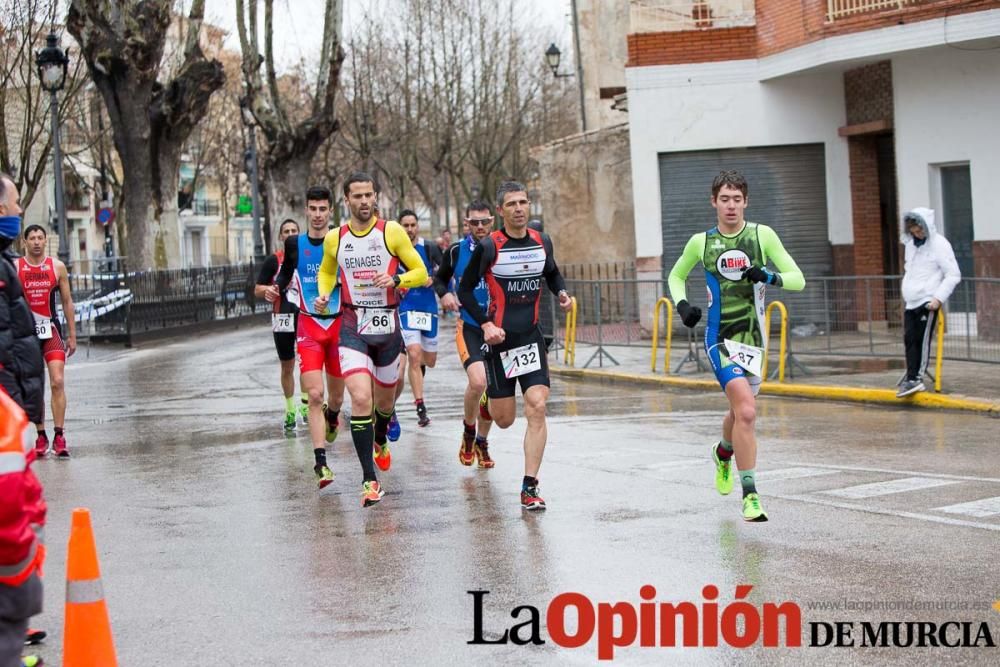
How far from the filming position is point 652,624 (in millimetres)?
6422

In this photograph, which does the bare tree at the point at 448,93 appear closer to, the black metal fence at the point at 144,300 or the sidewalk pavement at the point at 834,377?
the black metal fence at the point at 144,300

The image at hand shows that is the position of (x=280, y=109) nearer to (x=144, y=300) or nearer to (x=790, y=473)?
(x=144, y=300)

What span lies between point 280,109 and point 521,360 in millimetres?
29900

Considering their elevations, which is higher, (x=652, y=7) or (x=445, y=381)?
(x=652, y=7)

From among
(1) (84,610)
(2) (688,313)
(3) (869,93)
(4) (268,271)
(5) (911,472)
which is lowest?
(5) (911,472)

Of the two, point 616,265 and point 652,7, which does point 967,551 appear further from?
point 616,265

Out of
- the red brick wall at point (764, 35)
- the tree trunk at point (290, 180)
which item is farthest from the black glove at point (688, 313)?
the tree trunk at point (290, 180)

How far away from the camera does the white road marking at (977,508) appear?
868cm

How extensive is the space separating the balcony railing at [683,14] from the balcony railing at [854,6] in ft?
11.6

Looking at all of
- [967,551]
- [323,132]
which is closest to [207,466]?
[967,551]

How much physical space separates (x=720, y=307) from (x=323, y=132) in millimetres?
29421

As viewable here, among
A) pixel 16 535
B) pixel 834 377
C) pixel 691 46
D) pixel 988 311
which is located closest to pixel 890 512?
pixel 16 535

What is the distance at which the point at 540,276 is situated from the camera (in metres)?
9.80

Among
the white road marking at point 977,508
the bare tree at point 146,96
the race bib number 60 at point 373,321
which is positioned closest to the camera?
the white road marking at point 977,508
